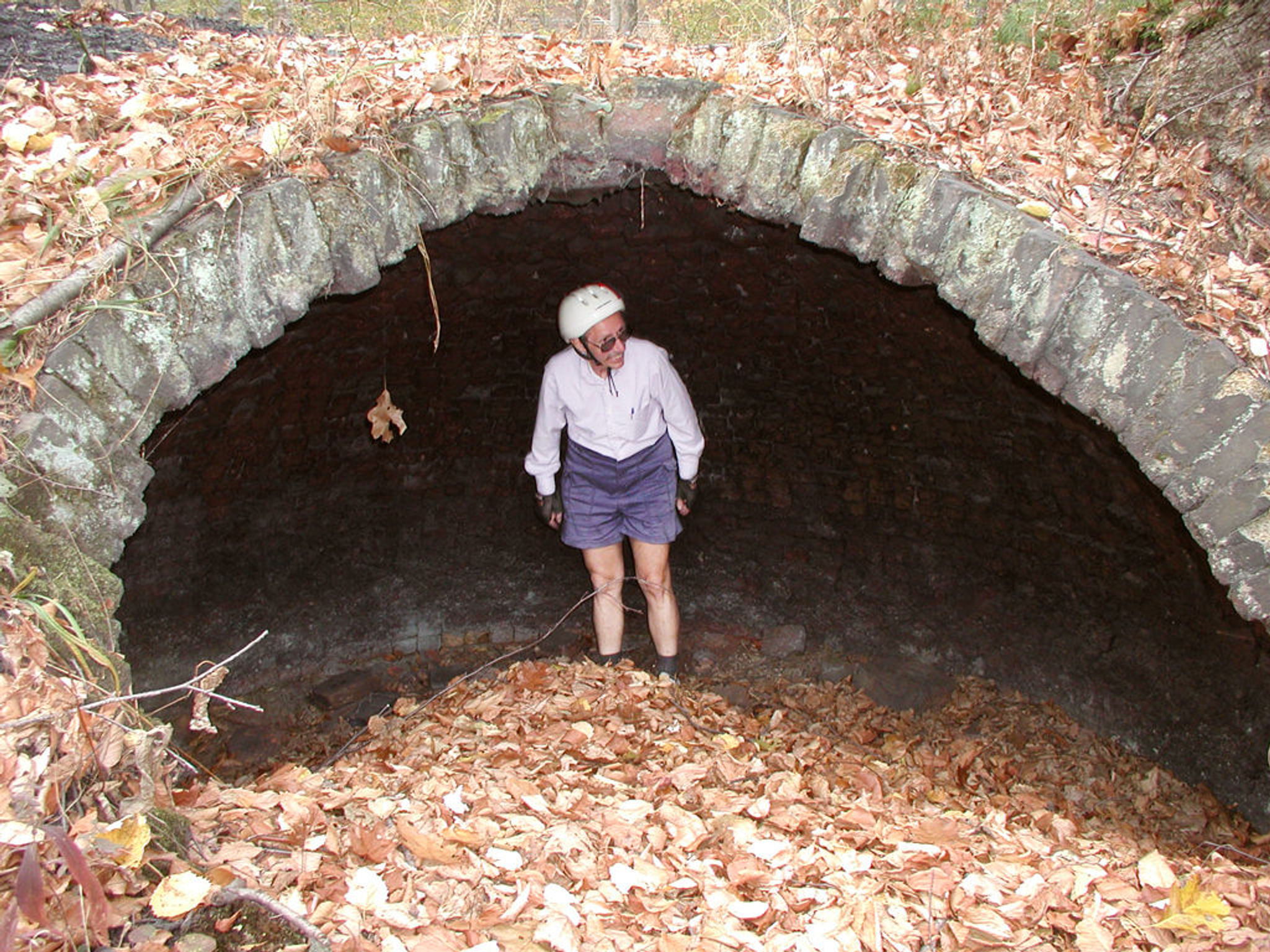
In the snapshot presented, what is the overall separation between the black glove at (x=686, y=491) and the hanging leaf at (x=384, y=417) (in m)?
1.56

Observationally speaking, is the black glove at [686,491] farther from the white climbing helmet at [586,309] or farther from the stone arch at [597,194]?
the stone arch at [597,194]

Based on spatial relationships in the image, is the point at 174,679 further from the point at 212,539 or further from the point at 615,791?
the point at 615,791

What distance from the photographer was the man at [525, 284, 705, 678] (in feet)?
13.8

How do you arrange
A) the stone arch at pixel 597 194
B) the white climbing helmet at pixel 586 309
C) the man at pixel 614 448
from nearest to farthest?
1. the stone arch at pixel 597 194
2. the white climbing helmet at pixel 586 309
3. the man at pixel 614 448

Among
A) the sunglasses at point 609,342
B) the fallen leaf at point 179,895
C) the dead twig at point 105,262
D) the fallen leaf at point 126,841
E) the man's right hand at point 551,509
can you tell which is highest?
the dead twig at point 105,262

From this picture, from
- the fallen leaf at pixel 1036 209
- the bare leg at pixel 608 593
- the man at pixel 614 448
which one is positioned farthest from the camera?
the bare leg at pixel 608 593

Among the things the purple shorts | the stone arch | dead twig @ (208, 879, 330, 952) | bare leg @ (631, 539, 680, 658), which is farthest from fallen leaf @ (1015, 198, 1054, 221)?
dead twig @ (208, 879, 330, 952)

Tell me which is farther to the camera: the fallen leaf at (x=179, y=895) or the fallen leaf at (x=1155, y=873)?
the fallen leaf at (x=1155, y=873)

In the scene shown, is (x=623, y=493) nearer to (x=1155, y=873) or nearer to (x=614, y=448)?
(x=614, y=448)

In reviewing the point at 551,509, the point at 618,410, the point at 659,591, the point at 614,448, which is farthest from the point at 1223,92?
the point at 551,509

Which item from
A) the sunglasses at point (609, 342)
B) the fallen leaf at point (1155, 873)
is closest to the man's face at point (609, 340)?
the sunglasses at point (609, 342)

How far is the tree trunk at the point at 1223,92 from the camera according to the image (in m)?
3.59

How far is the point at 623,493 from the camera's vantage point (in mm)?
4691

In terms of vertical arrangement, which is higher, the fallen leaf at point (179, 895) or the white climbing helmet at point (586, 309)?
the white climbing helmet at point (586, 309)
